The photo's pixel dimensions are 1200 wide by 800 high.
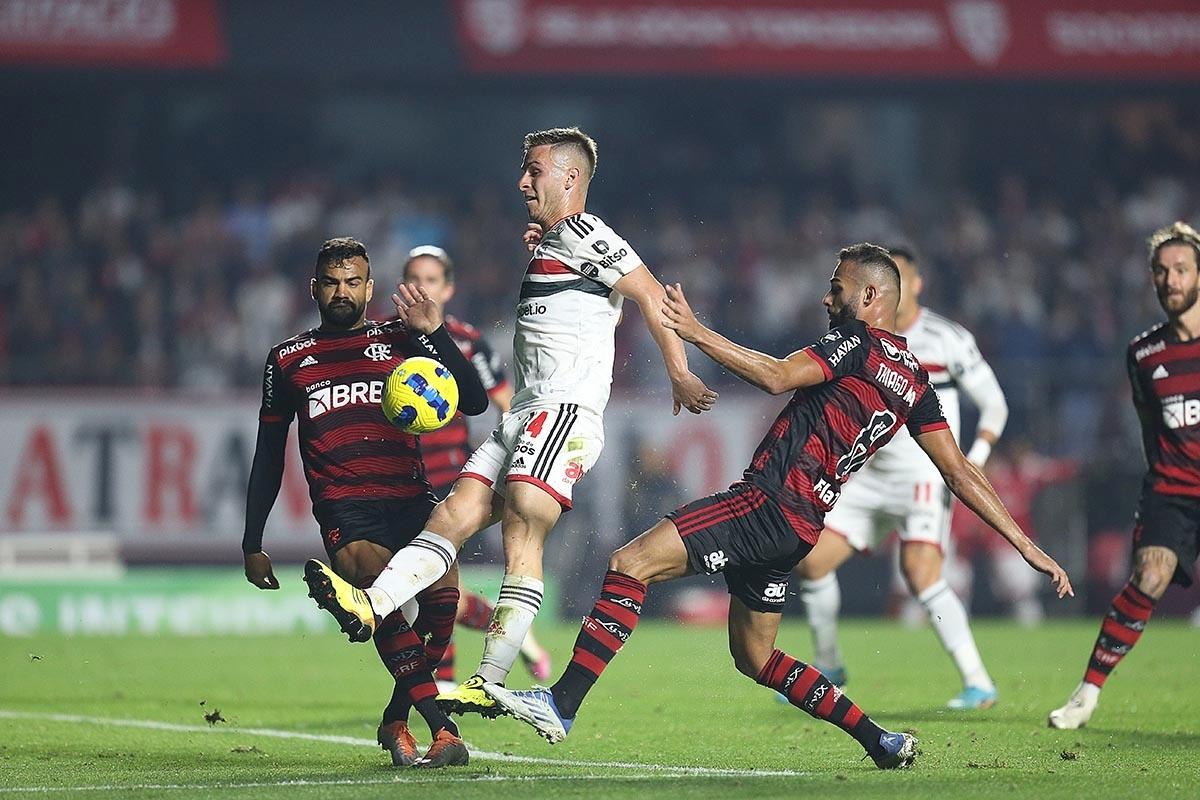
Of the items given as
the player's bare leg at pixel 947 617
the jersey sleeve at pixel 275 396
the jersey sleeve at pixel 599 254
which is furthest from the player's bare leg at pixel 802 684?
the player's bare leg at pixel 947 617

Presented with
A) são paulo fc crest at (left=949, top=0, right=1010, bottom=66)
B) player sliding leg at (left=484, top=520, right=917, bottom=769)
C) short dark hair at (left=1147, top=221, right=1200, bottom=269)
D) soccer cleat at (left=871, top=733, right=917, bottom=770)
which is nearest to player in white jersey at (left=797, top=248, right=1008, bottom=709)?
short dark hair at (left=1147, top=221, right=1200, bottom=269)

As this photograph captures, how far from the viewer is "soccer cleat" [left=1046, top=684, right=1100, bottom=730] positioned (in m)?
9.03

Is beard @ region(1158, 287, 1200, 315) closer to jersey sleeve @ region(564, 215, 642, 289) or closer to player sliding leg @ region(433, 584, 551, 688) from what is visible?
jersey sleeve @ region(564, 215, 642, 289)

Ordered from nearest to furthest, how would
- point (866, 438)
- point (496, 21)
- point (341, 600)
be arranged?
point (341, 600), point (866, 438), point (496, 21)

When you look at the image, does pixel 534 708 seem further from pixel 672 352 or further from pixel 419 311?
pixel 419 311

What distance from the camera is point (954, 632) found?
10.5 meters

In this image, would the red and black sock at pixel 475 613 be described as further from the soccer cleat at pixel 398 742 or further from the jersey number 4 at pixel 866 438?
the jersey number 4 at pixel 866 438

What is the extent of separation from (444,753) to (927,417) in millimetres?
2414

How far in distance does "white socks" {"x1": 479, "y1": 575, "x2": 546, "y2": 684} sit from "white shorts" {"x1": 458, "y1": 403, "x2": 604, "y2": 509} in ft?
1.28

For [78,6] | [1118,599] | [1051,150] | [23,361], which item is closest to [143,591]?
[23,361]

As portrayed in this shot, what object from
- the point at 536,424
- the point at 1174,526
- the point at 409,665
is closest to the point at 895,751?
the point at 536,424

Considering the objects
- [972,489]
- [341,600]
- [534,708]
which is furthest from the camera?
[972,489]

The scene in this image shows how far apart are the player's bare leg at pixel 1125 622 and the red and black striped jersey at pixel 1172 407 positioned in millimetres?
377

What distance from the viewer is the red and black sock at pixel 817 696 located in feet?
23.4
